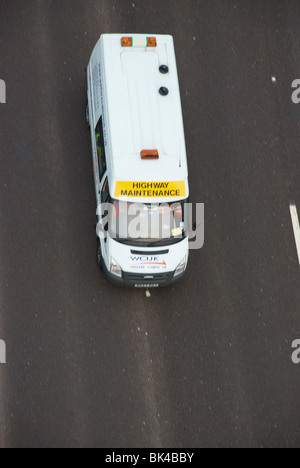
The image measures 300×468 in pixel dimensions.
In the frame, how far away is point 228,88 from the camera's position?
14.8m

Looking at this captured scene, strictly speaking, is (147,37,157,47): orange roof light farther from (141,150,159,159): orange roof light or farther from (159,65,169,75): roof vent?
(141,150,159,159): orange roof light

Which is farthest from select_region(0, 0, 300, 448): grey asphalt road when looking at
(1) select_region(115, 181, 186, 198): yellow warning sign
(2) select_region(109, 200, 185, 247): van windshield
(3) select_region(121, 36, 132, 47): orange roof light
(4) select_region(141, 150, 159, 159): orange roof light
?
(4) select_region(141, 150, 159, 159): orange roof light

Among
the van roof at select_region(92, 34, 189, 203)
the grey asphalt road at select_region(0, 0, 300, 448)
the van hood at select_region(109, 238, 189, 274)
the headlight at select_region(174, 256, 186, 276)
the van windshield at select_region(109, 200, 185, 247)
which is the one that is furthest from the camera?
the headlight at select_region(174, 256, 186, 276)

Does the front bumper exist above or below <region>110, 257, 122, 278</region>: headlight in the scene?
below

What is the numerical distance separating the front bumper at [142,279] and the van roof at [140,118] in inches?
59.0

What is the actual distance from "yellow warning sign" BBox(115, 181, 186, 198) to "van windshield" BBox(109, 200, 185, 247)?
0.24 meters

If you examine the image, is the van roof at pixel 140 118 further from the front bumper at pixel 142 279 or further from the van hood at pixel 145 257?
the front bumper at pixel 142 279

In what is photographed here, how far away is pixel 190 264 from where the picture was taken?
1362 cm

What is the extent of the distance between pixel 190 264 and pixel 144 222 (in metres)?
1.81

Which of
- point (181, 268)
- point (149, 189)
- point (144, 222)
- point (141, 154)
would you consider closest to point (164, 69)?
point (141, 154)

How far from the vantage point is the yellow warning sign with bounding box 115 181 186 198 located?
39.2ft

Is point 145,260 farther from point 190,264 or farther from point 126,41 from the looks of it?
point 126,41
